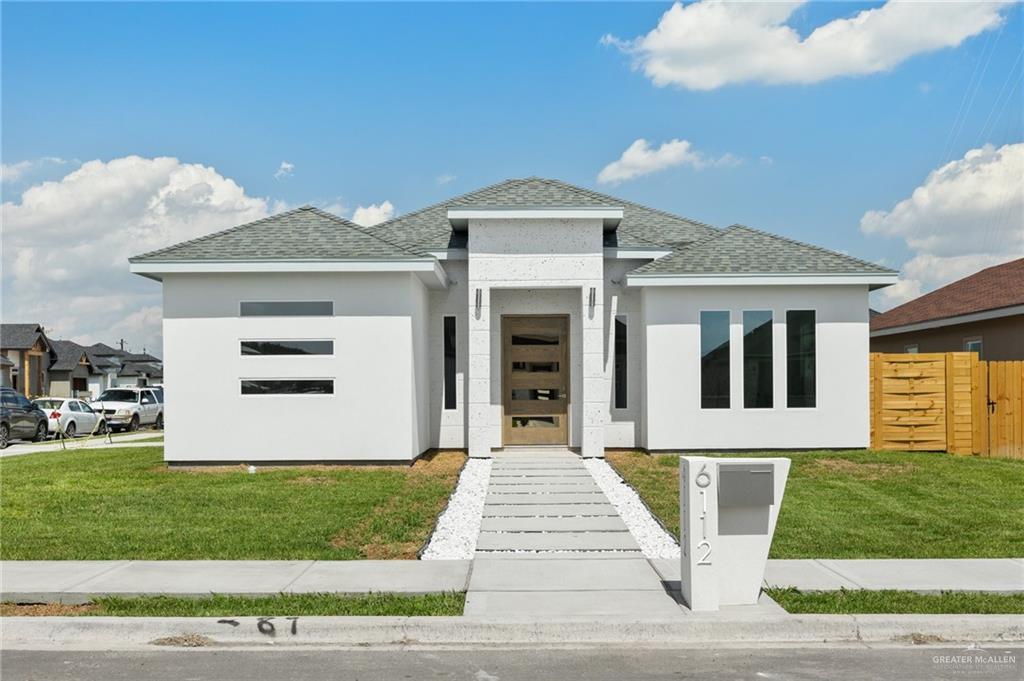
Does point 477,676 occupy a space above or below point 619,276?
below

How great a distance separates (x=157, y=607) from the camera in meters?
6.89

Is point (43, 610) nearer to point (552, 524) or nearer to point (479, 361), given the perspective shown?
point (552, 524)

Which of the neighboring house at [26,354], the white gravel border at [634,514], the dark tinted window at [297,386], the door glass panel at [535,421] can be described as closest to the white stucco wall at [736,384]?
the door glass panel at [535,421]

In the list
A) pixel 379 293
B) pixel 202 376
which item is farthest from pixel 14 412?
pixel 379 293

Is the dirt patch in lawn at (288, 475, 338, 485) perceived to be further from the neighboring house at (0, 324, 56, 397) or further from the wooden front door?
the neighboring house at (0, 324, 56, 397)

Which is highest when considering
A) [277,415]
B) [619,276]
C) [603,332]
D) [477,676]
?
[619,276]

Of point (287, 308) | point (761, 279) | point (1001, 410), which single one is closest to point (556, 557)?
point (287, 308)

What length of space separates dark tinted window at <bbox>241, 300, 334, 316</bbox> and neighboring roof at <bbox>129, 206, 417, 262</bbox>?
838mm

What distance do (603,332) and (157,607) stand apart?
10.9 m

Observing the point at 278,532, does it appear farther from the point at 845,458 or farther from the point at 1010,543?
the point at 845,458

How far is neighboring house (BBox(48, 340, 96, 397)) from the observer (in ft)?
197

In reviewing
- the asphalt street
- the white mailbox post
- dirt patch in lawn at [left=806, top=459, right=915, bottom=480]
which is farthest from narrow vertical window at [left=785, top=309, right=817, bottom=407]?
the asphalt street

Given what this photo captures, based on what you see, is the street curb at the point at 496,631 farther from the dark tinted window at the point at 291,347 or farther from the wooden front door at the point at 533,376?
the wooden front door at the point at 533,376

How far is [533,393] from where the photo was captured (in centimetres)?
1692
